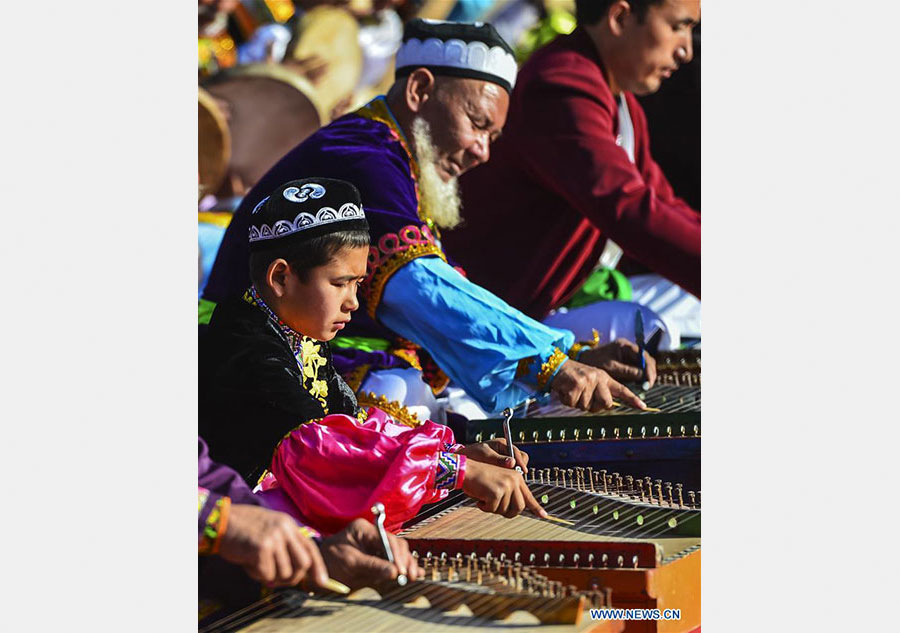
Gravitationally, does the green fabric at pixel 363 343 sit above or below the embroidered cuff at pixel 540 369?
above

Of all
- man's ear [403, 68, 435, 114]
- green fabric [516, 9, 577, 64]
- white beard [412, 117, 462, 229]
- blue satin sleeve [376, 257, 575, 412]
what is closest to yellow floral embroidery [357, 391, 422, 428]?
blue satin sleeve [376, 257, 575, 412]

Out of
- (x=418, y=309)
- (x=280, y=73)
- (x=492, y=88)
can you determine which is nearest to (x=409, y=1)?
(x=280, y=73)

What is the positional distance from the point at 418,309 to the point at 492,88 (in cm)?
80

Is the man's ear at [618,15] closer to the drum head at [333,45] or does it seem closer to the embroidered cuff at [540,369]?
the embroidered cuff at [540,369]

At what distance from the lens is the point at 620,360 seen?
4.54m

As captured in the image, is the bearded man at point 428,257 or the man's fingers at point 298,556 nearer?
the man's fingers at point 298,556

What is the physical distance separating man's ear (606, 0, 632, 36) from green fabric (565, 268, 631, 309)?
1.01 metres

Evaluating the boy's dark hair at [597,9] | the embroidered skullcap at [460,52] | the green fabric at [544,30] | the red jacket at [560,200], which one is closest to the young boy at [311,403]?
the embroidered skullcap at [460,52]

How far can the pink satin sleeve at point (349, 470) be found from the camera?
3.19 metres

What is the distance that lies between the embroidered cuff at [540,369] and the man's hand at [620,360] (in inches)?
19.7

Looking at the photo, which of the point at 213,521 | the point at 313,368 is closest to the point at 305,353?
the point at 313,368

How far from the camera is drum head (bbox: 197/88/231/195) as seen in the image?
616 centimetres

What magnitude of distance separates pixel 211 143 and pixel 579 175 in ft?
6.52

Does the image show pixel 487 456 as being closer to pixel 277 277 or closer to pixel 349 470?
pixel 349 470
